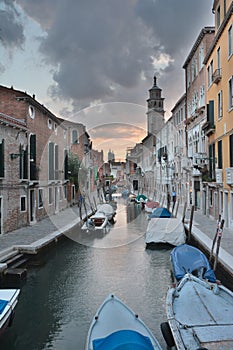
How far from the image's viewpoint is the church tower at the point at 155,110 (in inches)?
1927

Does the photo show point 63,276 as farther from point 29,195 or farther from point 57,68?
point 57,68

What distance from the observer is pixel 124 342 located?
177 inches

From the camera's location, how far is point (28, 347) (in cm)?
621

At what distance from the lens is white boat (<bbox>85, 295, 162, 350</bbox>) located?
453 cm

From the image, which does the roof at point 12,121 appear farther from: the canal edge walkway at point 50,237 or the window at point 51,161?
the window at point 51,161

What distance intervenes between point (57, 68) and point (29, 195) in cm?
579

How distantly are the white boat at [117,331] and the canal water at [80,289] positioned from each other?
3.53 feet

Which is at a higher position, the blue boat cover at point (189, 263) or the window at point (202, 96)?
the window at point (202, 96)

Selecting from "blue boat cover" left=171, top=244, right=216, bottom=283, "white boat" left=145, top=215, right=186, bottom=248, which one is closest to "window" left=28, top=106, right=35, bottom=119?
"white boat" left=145, top=215, right=186, bottom=248

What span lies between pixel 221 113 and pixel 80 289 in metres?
9.52

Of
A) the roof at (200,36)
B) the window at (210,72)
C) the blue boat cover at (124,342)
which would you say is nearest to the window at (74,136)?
the roof at (200,36)

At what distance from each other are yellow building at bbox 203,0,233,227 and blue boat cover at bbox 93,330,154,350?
30.3ft

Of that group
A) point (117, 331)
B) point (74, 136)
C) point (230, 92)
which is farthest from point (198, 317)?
point (74, 136)

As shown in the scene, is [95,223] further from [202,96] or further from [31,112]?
[202,96]
